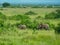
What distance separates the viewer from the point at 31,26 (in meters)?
28.5

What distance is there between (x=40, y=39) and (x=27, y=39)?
33.7 inches

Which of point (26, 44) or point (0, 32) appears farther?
point (0, 32)

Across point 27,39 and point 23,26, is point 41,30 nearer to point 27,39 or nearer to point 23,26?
point 23,26

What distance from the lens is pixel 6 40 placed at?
2053 cm

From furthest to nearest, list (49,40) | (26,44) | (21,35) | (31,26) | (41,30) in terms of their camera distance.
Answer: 1. (31,26)
2. (41,30)
3. (21,35)
4. (49,40)
5. (26,44)

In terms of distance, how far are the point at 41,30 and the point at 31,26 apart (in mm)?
2206

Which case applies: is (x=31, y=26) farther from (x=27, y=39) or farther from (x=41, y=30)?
(x=27, y=39)

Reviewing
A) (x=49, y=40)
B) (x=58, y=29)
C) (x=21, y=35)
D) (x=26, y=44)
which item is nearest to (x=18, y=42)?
(x=26, y=44)

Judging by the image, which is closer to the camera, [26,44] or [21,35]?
[26,44]

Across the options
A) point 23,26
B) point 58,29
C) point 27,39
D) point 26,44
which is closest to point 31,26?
point 23,26

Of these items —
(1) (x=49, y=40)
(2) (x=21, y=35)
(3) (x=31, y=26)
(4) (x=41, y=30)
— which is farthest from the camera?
(3) (x=31, y=26)

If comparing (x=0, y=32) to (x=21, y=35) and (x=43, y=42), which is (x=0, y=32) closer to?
(x=21, y=35)

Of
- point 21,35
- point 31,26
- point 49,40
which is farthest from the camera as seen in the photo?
point 31,26

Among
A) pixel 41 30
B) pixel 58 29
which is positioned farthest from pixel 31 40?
pixel 41 30
